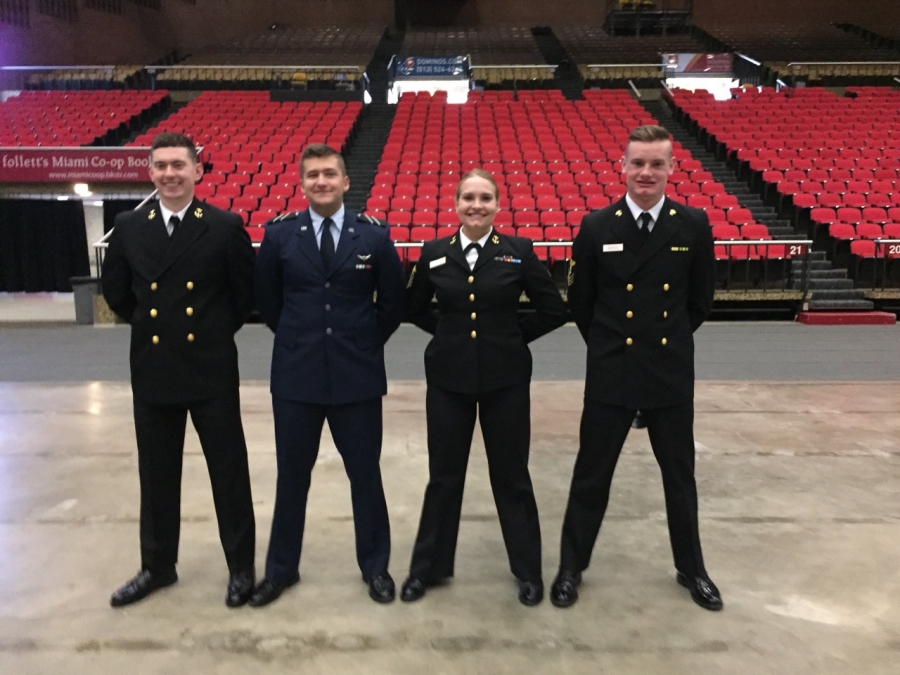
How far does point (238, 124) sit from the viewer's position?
11953mm

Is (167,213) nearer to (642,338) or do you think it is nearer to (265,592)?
(265,592)

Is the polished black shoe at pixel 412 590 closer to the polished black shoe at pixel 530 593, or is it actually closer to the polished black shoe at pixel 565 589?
the polished black shoe at pixel 530 593

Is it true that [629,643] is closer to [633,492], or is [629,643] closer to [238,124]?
[633,492]

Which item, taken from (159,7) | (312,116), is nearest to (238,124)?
(312,116)

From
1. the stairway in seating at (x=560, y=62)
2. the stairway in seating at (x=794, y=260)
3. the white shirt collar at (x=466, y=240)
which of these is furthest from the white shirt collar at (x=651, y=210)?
the stairway in seating at (x=560, y=62)

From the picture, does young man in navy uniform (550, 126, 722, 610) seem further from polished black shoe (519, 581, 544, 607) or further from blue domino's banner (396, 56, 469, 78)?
blue domino's banner (396, 56, 469, 78)

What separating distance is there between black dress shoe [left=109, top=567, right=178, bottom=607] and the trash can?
5786 millimetres

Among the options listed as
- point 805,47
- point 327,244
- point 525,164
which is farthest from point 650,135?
point 805,47

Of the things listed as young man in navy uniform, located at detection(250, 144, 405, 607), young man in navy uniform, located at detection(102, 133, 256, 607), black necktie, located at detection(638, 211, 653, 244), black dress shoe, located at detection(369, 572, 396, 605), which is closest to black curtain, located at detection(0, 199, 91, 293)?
young man in navy uniform, located at detection(102, 133, 256, 607)

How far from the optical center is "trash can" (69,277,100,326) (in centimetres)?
735

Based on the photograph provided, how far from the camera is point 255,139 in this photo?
1118cm

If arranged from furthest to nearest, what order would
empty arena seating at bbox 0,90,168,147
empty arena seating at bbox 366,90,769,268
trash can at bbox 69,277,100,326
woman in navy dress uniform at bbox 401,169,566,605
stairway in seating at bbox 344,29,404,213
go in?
empty arena seating at bbox 0,90,168,147
stairway in seating at bbox 344,29,404,213
empty arena seating at bbox 366,90,769,268
trash can at bbox 69,277,100,326
woman in navy dress uniform at bbox 401,169,566,605

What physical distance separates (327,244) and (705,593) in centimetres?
182

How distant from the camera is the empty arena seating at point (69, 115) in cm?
1053
